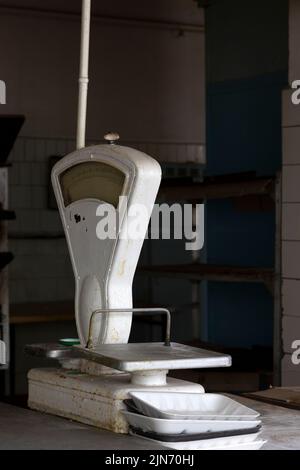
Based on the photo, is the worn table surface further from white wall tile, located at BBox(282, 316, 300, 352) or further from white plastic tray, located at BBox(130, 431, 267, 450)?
white wall tile, located at BBox(282, 316, 300, 352)

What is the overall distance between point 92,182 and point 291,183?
263 cm

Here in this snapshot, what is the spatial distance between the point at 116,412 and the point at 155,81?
5659 mm

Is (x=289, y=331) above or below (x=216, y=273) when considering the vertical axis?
below

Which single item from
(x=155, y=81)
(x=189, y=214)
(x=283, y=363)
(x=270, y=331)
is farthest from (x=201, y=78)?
(x=283, y=363)

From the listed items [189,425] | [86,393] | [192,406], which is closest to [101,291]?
[86,393]

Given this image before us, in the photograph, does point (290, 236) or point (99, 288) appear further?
point (290, 236)

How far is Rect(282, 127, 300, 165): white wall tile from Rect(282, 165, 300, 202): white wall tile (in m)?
0.04

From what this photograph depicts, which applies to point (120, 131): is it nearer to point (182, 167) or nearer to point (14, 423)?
point (182, 167)

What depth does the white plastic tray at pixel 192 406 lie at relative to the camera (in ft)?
7.32

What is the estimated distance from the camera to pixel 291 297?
524 centimetres

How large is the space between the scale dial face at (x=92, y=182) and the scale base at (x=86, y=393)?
0.45 metres

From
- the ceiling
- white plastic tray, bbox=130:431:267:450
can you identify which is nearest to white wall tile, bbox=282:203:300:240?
the ceiling

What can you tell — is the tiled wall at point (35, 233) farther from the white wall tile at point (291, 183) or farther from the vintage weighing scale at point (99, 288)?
the vintage weighing scale at point (99, 288)

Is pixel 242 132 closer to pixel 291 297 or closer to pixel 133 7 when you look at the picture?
pixel 291 297
